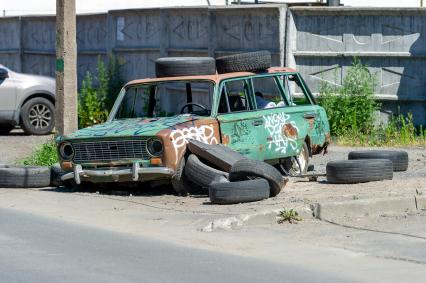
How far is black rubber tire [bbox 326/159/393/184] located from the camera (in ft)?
44.2

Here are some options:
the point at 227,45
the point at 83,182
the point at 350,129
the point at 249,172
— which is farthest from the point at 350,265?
the point at 227,45

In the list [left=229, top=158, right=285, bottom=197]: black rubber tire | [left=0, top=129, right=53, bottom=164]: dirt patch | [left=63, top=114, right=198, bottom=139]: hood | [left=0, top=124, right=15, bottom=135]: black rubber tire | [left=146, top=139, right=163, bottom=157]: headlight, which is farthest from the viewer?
[left=0, top=124, right=15, bottom=135]: black rubber tire

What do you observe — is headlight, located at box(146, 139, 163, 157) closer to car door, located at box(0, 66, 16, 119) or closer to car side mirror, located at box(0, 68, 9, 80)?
car door, located at box(0, 66, 16, 119)

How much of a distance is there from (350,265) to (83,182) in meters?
5.78

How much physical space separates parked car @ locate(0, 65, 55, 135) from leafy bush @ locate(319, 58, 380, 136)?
6.18m

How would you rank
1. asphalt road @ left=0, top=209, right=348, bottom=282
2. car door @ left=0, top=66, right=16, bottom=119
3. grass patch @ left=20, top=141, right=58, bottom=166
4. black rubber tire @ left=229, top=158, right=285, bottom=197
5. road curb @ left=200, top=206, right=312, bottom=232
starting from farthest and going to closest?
car door @ left=0, top=66, right=16, bottom=119, grass patch @ left=20, top=141, right=58, bottom=166, black rubber tire @ left=229, top=158, right=285, bottom=197, road curb @ left=200, top=206, right=312, bottom=232, asphalt road @ left=0, top=209, right=348, bottom=282

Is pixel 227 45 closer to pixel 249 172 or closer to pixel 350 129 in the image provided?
pixel 350 129

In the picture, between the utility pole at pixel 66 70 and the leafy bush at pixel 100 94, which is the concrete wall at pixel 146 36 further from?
the utility pole at pixel 66 70

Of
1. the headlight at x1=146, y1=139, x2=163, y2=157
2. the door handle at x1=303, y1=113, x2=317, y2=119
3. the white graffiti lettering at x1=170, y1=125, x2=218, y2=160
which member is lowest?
the headlight at x1=146, y1=139, x2=163, y2=157

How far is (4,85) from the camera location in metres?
22.0

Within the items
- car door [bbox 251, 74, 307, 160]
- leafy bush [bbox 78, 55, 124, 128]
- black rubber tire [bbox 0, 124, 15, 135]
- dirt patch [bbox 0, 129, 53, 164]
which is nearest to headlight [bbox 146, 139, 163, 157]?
car door [bbox 251, 74, 307, 160]

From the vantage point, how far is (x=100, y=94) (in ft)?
76.7

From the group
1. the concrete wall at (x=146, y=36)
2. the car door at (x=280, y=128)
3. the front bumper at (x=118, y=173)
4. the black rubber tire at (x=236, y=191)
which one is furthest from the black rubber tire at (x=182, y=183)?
the concrete wall at (x=146, y=36)

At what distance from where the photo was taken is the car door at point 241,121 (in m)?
13.8
